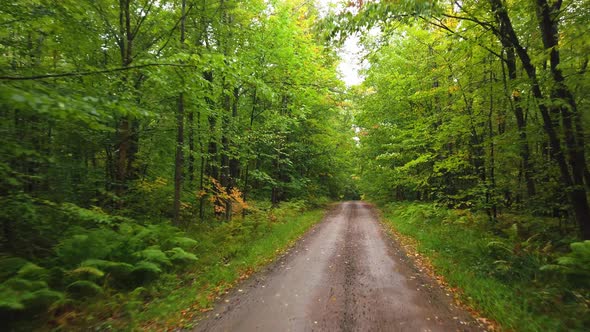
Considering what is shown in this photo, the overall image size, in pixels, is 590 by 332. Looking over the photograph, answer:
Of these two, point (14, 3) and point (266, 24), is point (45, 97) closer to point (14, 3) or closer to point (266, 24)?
point (14, 3)

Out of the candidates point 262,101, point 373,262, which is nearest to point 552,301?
point 373,262

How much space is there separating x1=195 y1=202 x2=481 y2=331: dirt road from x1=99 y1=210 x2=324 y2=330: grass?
1.39ft

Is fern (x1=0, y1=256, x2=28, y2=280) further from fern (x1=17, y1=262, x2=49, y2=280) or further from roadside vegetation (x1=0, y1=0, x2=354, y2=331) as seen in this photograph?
fern (x1=17, y1=262, x2=49, y2=280)

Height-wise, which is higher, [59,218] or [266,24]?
[266,24]

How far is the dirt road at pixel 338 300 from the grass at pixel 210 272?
42cm

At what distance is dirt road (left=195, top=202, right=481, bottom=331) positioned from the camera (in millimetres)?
4195

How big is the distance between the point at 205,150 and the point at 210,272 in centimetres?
807

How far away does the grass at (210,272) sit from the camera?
4.33 m

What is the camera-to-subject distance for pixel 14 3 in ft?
16.4

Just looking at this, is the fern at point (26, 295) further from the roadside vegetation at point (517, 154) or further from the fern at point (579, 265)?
the fern at point (579, 265)

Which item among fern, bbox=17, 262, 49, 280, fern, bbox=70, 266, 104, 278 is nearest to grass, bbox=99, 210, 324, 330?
fern, bbox=70, 266, 104, 278

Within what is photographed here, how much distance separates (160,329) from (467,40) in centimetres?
944

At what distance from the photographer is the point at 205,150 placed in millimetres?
13297

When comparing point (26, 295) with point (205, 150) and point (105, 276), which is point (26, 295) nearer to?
point (105, 276)
